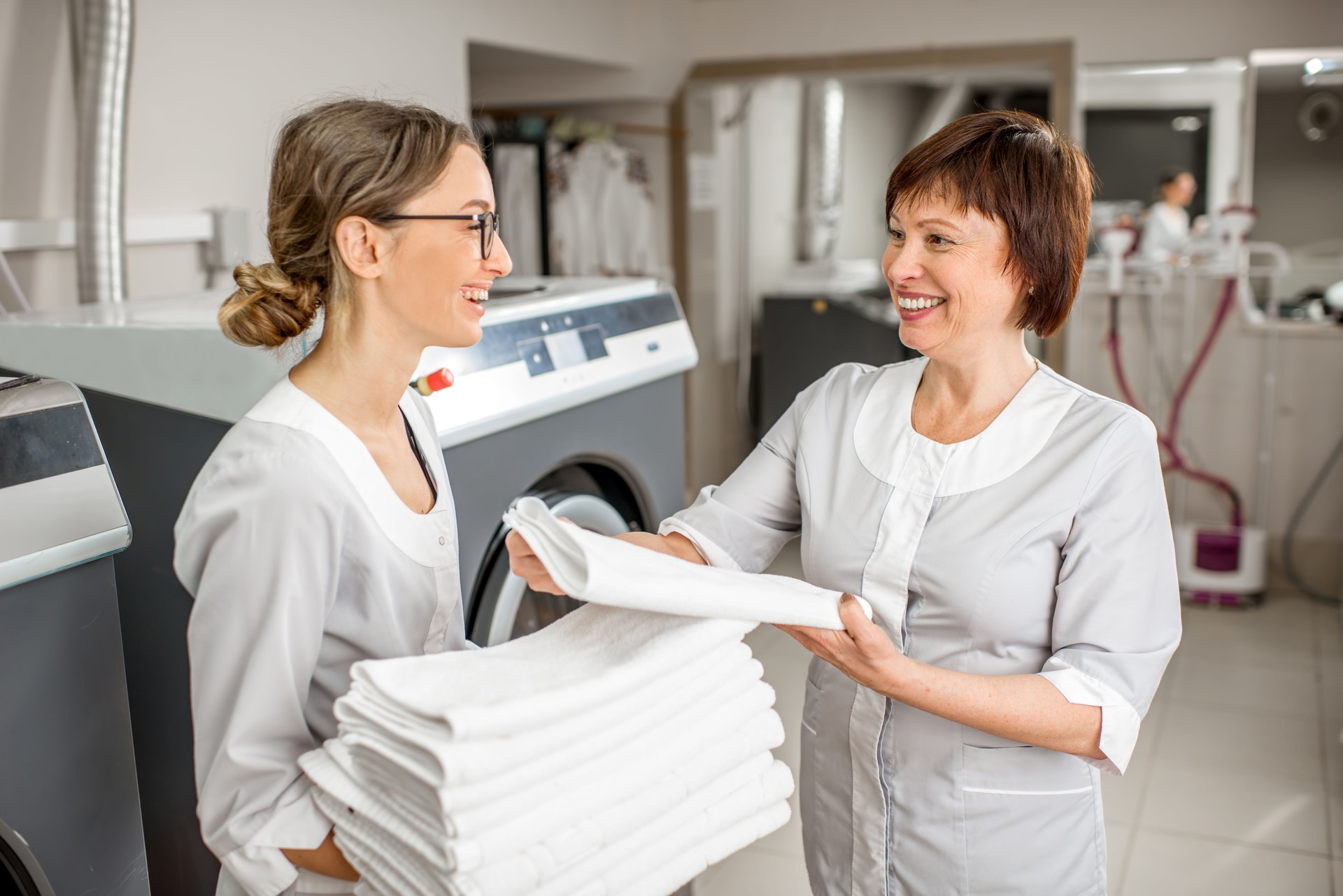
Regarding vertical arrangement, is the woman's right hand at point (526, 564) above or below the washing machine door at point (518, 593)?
above

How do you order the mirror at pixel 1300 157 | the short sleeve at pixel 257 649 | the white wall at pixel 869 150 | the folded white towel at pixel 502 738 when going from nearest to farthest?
the folded white towel at pixel 502 738 → the short sleeve at pixel 257 649 → the mirror at pixel 1300 157 → the white wall at pixel 869 150

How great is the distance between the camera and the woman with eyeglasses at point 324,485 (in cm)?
91

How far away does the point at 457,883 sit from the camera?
77 cm

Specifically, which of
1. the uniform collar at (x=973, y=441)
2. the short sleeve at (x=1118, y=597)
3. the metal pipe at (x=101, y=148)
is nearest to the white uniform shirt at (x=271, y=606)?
the uniform collar at (x=973, y=441)

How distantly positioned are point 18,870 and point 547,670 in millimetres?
609

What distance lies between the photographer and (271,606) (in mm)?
907

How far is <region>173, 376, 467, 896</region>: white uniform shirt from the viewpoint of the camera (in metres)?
0.91

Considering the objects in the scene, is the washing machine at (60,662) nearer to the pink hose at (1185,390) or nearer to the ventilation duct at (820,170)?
the pink hose at (1185,390)

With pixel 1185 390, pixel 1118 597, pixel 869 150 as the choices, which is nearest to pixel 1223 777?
pixel 1185 390

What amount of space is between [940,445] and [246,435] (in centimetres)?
67

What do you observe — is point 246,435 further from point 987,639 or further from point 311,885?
point 987,639

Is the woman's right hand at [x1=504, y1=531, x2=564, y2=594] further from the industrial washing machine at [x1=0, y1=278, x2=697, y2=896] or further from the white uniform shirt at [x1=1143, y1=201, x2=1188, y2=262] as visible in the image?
the white uniform shirt at [x1=1143, y1=201, x2=1188, y2=262]

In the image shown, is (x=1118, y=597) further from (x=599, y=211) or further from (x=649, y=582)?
(x=599, y=211)

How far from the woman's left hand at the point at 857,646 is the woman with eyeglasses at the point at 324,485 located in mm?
348
